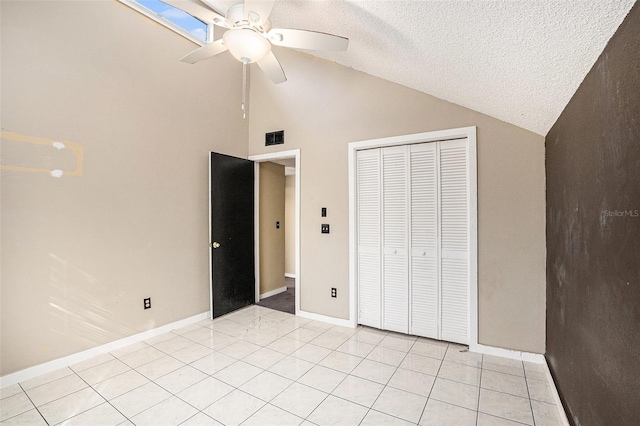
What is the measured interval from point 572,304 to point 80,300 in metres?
3.69

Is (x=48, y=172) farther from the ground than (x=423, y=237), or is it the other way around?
(x=48, y=172)

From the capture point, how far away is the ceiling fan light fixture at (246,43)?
5.56ft

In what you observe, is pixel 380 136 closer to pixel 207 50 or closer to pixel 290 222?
pixel 207 50

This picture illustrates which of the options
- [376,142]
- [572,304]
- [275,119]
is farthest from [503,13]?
[275,119]

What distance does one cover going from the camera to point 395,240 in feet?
10.2

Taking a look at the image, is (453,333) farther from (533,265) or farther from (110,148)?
(110,148)

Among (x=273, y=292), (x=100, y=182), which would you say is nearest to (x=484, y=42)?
(x=100, y=182)

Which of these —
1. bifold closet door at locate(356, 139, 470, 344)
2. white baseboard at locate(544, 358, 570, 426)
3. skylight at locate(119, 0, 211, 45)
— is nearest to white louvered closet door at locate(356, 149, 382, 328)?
bifold closet door at locate(356, 139, 470, 344)

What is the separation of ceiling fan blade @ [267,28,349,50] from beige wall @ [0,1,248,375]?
192cm

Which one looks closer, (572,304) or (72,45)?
(572,304)

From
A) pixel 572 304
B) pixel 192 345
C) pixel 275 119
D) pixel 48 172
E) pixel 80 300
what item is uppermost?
pixel 275 119

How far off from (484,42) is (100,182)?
317 cm

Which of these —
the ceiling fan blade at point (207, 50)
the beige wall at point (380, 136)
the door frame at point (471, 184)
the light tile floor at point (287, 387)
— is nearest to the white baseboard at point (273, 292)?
the beige wall at point (380, 136)

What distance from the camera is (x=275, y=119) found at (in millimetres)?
3848
